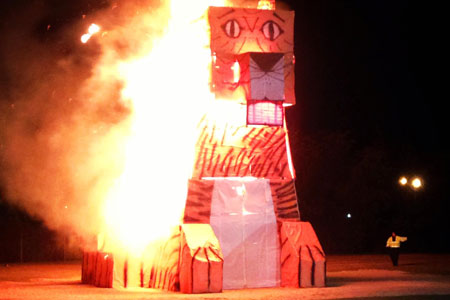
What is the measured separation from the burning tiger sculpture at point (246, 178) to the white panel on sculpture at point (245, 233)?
0.03 metres

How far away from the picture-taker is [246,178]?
21.5 meters

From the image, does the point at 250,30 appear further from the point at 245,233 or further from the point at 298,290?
the point at 298,290

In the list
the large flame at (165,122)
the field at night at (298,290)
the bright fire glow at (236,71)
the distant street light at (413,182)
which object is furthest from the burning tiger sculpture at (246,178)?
the distant street light at (413,182)

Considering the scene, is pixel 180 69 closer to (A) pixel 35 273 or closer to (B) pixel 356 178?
(A) pixel 35 273

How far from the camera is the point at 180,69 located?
21844mm

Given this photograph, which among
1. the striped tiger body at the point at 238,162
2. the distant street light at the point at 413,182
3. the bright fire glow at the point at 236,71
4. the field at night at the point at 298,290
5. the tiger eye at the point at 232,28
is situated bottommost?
the field at night at the point at 298,290

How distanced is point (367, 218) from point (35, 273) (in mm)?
25208

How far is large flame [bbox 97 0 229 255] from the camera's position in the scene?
70.1 feet

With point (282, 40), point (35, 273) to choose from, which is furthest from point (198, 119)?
point (35, 273)

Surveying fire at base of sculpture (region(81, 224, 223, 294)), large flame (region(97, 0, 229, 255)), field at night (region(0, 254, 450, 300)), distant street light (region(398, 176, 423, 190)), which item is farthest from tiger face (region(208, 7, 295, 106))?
distant street light (region(398, 176, 423, 190))

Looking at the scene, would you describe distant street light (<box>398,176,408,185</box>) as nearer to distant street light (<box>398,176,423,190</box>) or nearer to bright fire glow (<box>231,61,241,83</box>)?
distant street light (<box>398,176,423,190</box>)

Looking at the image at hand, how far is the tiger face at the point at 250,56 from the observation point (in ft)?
67.8

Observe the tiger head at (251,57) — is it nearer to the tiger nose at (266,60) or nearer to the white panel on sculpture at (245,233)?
the tiger nose at (266,60)

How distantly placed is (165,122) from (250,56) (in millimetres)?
3480
